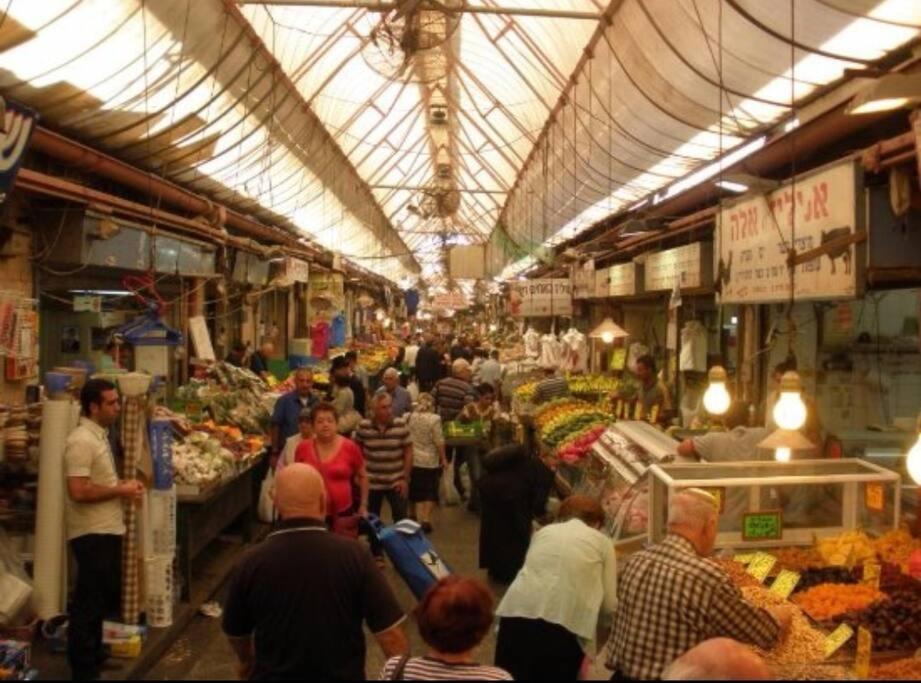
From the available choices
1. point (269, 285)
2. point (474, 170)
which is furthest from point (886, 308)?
point (474, 170)

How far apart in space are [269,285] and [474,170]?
302 inches

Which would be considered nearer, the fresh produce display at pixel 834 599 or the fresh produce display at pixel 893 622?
the fresh produce display at pixel 893 622

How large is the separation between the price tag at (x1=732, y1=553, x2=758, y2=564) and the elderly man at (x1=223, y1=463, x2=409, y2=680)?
8.68 feet

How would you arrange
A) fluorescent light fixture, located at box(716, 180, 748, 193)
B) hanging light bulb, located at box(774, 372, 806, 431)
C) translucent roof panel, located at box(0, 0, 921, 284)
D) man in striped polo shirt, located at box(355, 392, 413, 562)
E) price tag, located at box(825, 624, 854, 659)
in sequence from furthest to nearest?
man in striped polo shirt, located at box(355, 392, 413, 562)
fluorescent light fixture, located at box(716, 180, 748, 193)
translucent roof panel, located at box(0, 0, 921, 284)
hanging light bulb, located at box(774, 372, 806, 431)
price tag, located at box(825, 624, 854, 659)

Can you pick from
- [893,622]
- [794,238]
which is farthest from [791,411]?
[794,238]

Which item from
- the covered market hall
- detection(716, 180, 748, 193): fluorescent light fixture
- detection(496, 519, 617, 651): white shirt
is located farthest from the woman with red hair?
detection(716, 180, 748, 193): fluorescent light fixture

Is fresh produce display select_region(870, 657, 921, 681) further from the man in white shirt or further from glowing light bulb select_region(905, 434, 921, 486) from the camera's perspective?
the man in white shirt

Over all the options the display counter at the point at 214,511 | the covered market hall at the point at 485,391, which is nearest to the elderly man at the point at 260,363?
the covered market hall at the point at 485,391

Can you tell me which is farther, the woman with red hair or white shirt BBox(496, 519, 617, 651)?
white shirt BBox(496, 519, 617, 651)

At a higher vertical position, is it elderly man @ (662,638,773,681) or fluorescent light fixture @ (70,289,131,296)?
fluorescent light fixture @ (70,289,131,296)

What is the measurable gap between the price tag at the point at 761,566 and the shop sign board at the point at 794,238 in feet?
5.15

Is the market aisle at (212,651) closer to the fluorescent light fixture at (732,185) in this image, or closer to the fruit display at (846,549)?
the fruit display at (846,549)

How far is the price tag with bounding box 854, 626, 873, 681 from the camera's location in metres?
4.18

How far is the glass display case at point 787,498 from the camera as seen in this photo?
5555mm
